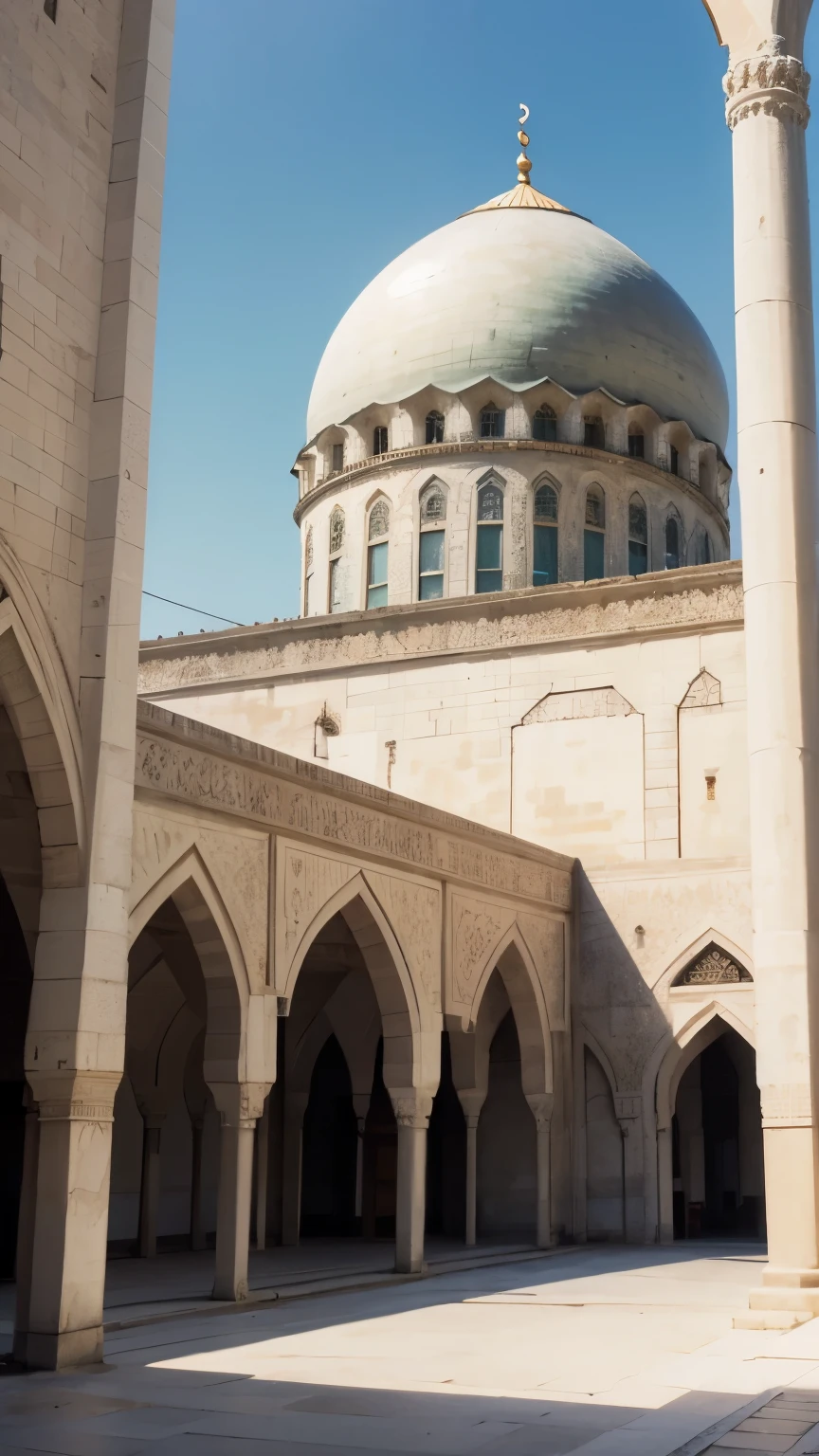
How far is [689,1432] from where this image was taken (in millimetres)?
5965

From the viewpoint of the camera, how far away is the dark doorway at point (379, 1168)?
57.7ft

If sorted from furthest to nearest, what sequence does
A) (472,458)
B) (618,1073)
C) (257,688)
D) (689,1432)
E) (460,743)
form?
(472,458), (257,688), (460,743), (618,1073), (689,1432)

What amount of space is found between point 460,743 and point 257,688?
2721 millimetres

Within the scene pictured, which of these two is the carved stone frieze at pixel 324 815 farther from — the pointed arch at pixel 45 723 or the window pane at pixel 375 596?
the window pane at pixel 375 596

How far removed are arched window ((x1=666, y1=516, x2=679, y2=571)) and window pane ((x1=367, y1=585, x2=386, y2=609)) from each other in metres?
3.85

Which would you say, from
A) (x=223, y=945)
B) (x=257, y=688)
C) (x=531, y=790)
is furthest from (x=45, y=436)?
(x=257, y=688)

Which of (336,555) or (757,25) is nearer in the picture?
(757,25)

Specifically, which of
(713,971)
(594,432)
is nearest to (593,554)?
(594,432)

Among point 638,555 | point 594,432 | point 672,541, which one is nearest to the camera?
point 638,555

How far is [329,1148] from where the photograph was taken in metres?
18.8

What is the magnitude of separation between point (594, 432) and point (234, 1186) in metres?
13.8

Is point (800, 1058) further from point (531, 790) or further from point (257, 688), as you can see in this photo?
point (257, 688)

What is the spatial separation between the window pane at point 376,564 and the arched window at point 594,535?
2687 mm

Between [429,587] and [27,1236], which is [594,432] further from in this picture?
[27,1236]
